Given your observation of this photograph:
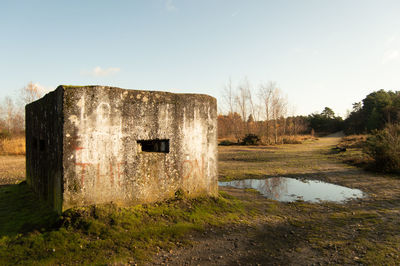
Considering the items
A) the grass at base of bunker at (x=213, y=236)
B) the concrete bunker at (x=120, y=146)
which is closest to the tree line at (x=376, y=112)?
the grass at base of bunker at (x=213, y=236)

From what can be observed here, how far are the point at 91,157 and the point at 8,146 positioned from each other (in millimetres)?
16916

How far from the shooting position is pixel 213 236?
A: 4098 mm

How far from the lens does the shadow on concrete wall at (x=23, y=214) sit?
3.84m

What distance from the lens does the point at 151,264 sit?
3.19 meters

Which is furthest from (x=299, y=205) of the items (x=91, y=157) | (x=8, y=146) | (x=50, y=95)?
(x=8, y=146)

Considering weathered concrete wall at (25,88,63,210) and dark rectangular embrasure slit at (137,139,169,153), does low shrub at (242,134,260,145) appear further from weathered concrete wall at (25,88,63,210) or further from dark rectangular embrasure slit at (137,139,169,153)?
weathered concrete wall at (25,88,63,210)

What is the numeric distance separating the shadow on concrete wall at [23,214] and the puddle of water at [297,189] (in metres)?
5.04

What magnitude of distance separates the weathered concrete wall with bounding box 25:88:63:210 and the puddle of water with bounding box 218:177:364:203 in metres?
4.96

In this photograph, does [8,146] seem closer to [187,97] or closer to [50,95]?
[50,95]

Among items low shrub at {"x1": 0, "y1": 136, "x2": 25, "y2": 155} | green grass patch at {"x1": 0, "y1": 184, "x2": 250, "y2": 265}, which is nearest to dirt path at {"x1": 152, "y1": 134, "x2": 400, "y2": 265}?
green grass patch at {"x1": 0, "y1": 184, "x2": 250, "y2": 265}

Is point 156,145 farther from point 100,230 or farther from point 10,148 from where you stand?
point 10,148

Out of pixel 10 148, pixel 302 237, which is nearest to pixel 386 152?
pixel 302 237

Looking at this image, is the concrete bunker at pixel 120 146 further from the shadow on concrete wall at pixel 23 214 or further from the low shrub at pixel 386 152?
the low shrub at pixel 386 152

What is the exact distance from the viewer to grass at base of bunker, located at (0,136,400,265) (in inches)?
131
